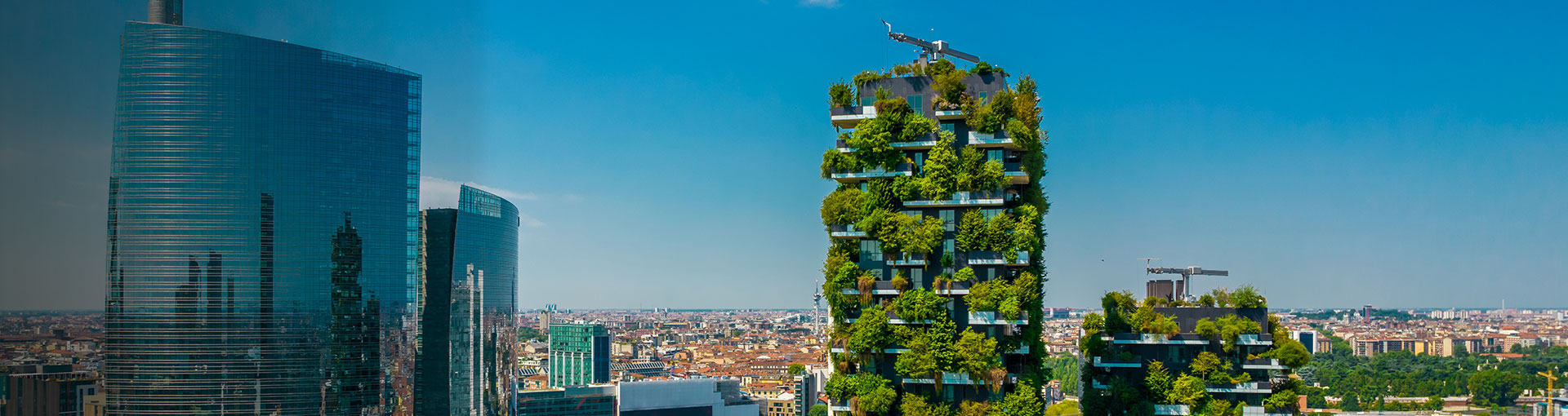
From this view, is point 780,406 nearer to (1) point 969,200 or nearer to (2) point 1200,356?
(2) point 1200,356

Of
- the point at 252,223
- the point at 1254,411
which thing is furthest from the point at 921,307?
the point at 252,223

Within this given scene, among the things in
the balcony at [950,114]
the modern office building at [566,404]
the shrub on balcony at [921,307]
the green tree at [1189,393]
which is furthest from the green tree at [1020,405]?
the modern office building at [566,404]

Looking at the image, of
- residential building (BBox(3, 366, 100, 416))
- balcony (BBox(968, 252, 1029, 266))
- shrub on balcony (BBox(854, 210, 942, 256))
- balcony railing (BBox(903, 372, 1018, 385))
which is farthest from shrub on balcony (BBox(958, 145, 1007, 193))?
residential building (BBox(3, 366, 100, 416))

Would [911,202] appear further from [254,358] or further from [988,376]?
[254,358]

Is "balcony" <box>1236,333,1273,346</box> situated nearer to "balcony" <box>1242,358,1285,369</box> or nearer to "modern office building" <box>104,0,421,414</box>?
"balcony" <box>1242,358,1285,369</box>

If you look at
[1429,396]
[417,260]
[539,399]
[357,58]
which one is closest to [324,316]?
[417,260]
